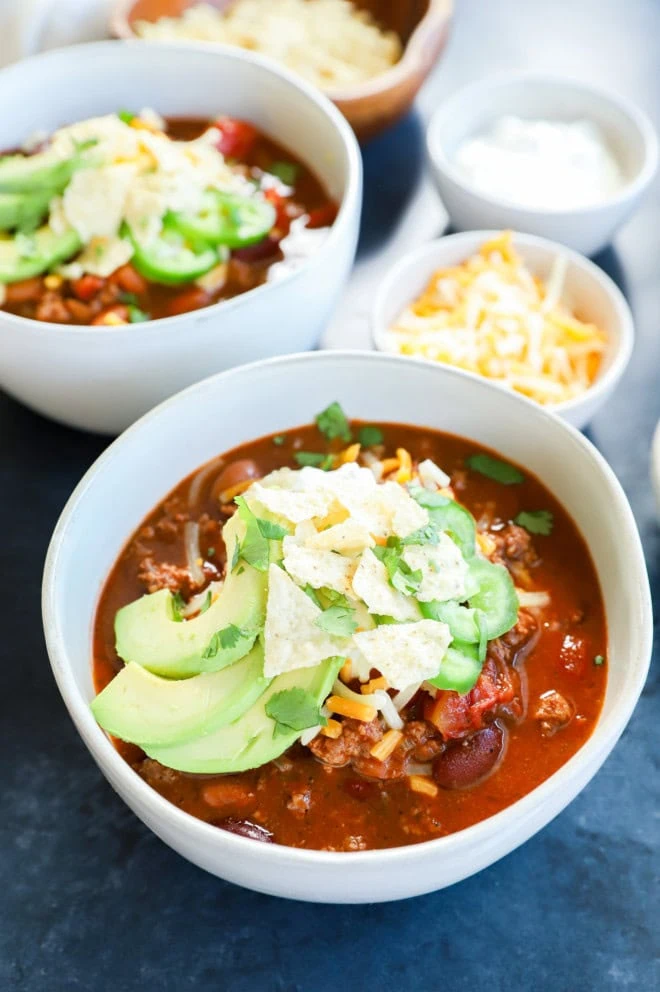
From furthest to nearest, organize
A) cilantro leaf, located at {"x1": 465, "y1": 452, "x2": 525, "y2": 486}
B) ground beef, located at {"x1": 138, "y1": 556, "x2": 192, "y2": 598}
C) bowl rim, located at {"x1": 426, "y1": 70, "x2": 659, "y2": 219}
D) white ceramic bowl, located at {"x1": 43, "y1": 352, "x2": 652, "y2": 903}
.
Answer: bowl rim, located at {"x1": 426, "y1": 70, "x2": 659, "y2": 219}, cilantro leaf, located at {"x1": 465, "y1": 452, "x2": 525, "y2": 486}, ground beef, located at {"x1": 138, "y1": 556, "x2": 192, "y2": 598}, white ceramic bowl, located at {"x1": 43, "y1": 352, "x2": 652, "y2": 903}

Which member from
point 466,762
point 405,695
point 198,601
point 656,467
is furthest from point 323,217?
point 466,762

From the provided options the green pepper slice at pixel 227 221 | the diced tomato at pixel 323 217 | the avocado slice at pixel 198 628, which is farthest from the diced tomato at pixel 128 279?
the avocado slice at pixel 198 628

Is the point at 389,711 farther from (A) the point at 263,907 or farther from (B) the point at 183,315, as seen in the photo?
(B) the point at 183,315

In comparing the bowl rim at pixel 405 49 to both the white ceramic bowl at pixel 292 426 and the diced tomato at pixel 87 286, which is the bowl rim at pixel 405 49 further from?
the white ceramic bowl at pixel 292 426

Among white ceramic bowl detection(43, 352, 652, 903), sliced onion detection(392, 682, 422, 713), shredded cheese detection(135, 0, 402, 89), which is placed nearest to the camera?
white ceramic bowl detection(43, 352, 652, 903)

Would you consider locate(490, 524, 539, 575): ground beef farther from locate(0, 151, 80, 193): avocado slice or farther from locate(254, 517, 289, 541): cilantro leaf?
locate(0, 151, 80, 193): avocado slice

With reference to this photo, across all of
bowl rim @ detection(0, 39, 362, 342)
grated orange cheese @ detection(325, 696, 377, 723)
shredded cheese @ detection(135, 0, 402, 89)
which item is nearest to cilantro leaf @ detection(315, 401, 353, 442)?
bowl rim @ detection(0, 39, 362, 342)

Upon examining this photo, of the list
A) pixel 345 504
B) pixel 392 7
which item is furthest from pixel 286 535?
pixel 392 7
